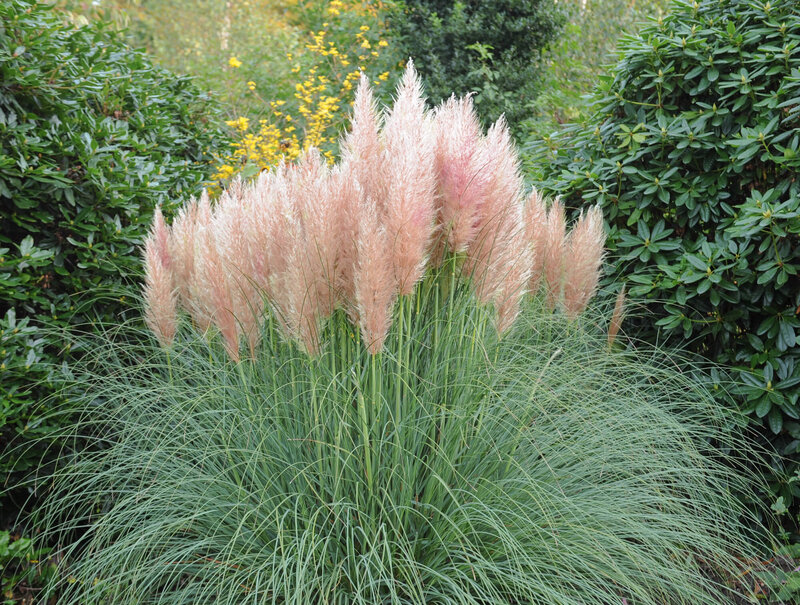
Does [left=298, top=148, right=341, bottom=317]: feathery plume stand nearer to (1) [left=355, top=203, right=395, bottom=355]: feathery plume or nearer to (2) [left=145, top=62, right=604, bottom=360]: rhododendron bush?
(2) [left=145, top=62, right=604, bottom=360]: rhododendron bush

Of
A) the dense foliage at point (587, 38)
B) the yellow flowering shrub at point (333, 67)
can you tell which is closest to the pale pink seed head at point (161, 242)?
the dense foliage at point (587, 38)

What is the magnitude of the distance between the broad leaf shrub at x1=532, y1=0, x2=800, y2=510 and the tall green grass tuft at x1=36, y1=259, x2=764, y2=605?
2.36ft

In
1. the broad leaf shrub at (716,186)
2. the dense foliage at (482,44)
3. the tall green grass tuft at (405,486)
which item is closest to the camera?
the tall green grass tuft at (405,486)

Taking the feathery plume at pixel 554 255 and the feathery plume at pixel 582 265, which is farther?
the feathery plume at pixel 554 255

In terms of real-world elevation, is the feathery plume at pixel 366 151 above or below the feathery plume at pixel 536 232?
above

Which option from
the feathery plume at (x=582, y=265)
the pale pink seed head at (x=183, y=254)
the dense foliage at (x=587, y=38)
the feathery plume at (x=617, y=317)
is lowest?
the feathery plume at (x=617, y=317)

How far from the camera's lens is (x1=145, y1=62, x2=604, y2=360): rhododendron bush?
2.49 m

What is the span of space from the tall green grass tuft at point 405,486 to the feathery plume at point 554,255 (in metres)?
0.55

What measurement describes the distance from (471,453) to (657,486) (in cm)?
70

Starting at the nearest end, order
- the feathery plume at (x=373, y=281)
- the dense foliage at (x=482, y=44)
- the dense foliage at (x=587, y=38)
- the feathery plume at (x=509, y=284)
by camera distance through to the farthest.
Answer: the feathery plume at (x=373, y=281)
the feathery plume at (x=509, y=284)
the dense foliage at (x=587, y=38)
the dense foliage at (x=482, y=44)

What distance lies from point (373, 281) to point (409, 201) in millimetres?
309

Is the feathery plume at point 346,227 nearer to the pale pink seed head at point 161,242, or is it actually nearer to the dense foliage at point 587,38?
the pale pink seed head at point 161,242

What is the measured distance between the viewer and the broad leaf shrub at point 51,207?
313 centimetres

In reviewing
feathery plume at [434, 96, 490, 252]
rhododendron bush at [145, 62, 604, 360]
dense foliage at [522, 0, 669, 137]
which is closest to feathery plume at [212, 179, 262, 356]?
rhododendron bush at [145, 62, 604, 360]
